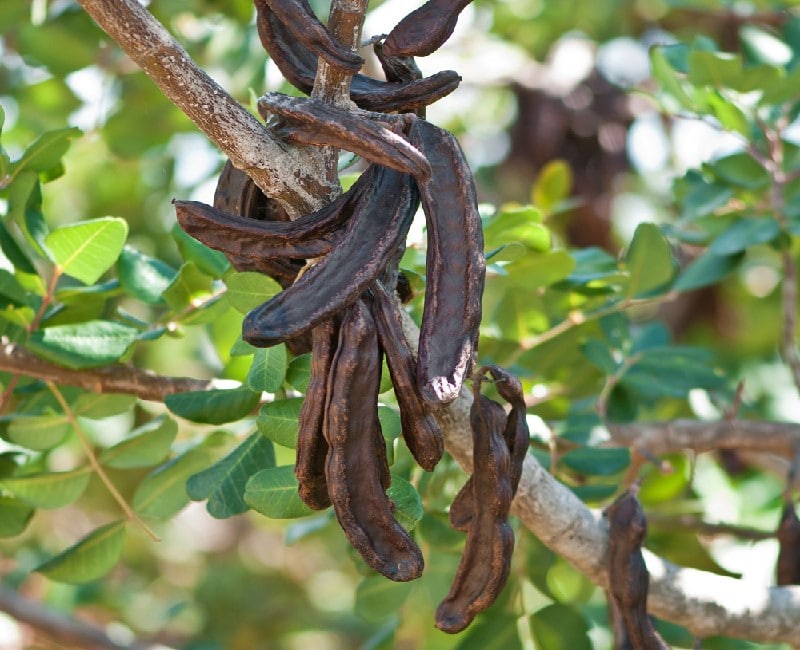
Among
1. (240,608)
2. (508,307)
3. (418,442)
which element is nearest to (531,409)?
(508,307)

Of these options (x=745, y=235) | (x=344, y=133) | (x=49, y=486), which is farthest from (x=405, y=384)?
(x=745, y=235)

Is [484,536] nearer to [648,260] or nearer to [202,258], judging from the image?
[202,258]

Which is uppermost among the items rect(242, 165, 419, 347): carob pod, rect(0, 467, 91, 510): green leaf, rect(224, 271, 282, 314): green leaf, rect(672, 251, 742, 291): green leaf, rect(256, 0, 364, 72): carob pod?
rect(256, 0, 364, 72): carob pod

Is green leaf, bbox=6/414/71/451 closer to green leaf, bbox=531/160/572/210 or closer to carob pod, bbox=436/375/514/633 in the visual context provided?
carob pod, bbox=436/375/514/633

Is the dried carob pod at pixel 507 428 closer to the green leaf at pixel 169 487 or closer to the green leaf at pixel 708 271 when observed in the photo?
the green leaf at pixel 169 487

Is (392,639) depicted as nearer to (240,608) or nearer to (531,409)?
(531,409)

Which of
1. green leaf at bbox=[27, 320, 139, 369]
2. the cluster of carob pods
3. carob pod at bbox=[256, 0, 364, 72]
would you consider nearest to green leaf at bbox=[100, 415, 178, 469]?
green leaf at bbox=[27, 320, 139, 369]
